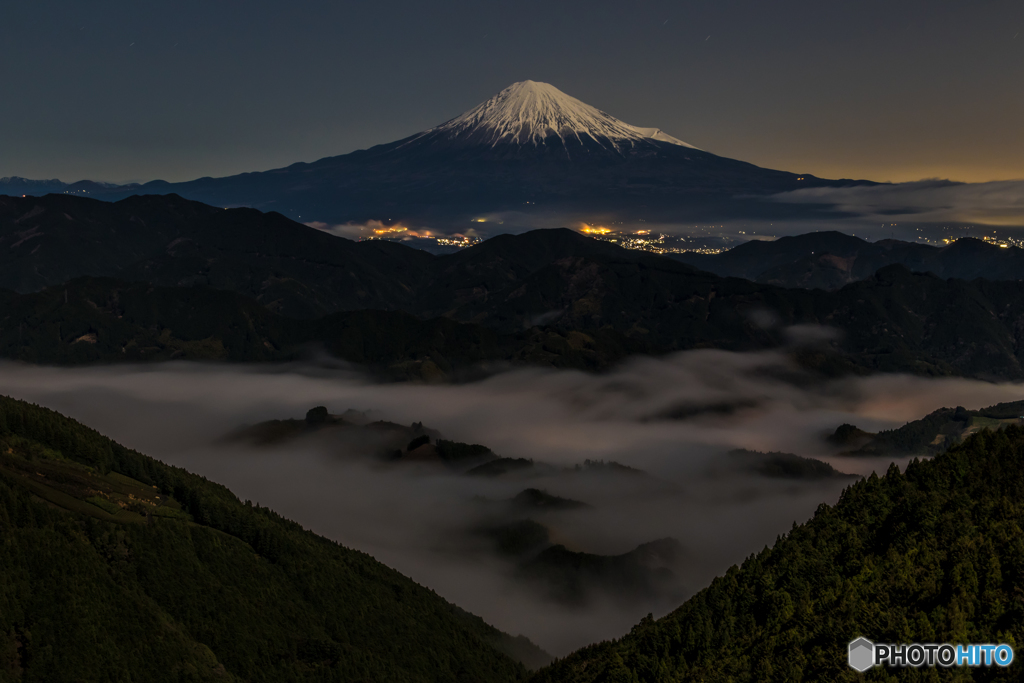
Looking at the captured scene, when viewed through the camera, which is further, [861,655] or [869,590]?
[869,590]

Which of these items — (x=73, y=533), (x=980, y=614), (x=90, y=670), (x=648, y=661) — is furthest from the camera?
(x=73, y=533)

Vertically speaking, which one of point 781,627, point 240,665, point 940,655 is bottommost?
point 240,665

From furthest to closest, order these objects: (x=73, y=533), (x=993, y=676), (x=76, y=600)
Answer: (x=73, y=533), (x=76, y=600), (x=993, y=676)

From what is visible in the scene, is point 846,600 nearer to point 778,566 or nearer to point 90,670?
point 778,566

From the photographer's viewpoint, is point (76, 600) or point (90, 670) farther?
point (76, 600)

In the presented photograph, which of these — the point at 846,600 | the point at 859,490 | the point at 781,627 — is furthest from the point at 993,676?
the point at 859,490

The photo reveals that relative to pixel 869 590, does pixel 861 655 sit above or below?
below
